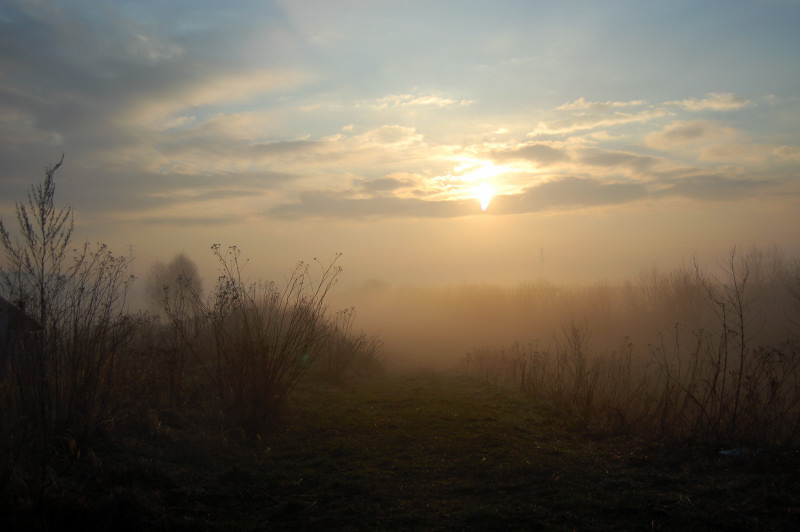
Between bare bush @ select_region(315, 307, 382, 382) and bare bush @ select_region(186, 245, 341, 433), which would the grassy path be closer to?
bare bush @ select_region(186, 245, 341, 433)

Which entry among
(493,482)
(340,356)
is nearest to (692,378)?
(493,482)

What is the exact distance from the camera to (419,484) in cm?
535

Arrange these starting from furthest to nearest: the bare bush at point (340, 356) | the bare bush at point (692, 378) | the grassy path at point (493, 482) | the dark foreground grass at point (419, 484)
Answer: the bare bush at point (340, 356) < the bare bush at point (692, 378) < the grassy path at point (493, 482) < the dark foreground grass at point (419, 484)

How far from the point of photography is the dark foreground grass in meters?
4.06

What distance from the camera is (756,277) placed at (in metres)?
29.6

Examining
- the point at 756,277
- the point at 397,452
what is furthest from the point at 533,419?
the point at 756,277

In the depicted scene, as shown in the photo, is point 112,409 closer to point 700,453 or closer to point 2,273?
point 2,273

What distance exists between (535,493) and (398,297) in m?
54.2

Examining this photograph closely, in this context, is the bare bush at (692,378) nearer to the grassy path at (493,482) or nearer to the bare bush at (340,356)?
the grassy path at (493,482)

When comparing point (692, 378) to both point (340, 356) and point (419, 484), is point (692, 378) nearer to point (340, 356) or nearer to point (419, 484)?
point (419, 484)

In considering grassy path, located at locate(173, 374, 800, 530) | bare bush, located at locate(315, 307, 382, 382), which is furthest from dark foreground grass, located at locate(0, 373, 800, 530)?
bare bush, located at locate(315, 307, 382, 382)

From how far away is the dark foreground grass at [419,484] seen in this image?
13.3 feet

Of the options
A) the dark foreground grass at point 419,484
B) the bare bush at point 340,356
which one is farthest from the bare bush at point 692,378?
the bare bush at point 340,356

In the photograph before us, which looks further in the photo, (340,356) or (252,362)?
(340,356)
